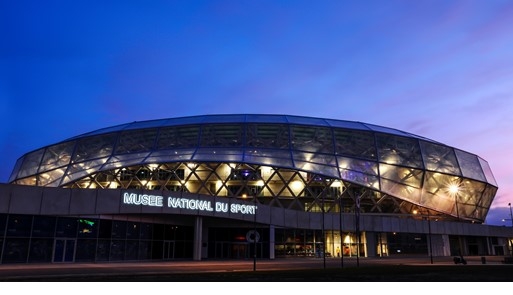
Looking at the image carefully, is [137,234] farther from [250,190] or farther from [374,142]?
[374,142]

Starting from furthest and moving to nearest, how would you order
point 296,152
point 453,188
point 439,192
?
1. point 453,188
2. point 439,192
3. point 296,152

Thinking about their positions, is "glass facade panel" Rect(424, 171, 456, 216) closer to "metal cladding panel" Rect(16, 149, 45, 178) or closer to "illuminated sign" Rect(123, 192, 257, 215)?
"illuminated sign" Rect(123, 192, 257, 215)

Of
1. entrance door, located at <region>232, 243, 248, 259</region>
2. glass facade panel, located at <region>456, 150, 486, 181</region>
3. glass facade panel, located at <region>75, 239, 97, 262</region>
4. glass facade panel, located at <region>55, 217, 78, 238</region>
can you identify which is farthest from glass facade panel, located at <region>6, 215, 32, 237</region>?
glass facade panel, located at <region>456, 150, 486, 181</region>

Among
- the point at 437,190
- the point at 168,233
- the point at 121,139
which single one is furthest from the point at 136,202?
the point at 437,190

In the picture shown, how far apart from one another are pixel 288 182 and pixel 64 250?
1381 inches

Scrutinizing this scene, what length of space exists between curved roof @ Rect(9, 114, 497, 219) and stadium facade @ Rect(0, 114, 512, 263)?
0.18 meters

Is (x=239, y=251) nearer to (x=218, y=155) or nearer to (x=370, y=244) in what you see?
(x=218, y=155)

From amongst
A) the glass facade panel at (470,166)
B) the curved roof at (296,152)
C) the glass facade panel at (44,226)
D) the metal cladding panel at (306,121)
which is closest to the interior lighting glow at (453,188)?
the curved roof at (296,152)

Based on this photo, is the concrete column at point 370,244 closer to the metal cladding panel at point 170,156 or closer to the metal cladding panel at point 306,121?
the metal cladding panel at point 306,121

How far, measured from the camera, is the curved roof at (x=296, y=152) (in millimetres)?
64500

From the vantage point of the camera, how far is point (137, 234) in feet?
138

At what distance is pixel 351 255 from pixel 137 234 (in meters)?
32.0

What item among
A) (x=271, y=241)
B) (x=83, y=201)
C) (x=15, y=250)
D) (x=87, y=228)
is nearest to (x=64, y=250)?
(x=87, y=228)

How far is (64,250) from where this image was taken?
35.6 metres
